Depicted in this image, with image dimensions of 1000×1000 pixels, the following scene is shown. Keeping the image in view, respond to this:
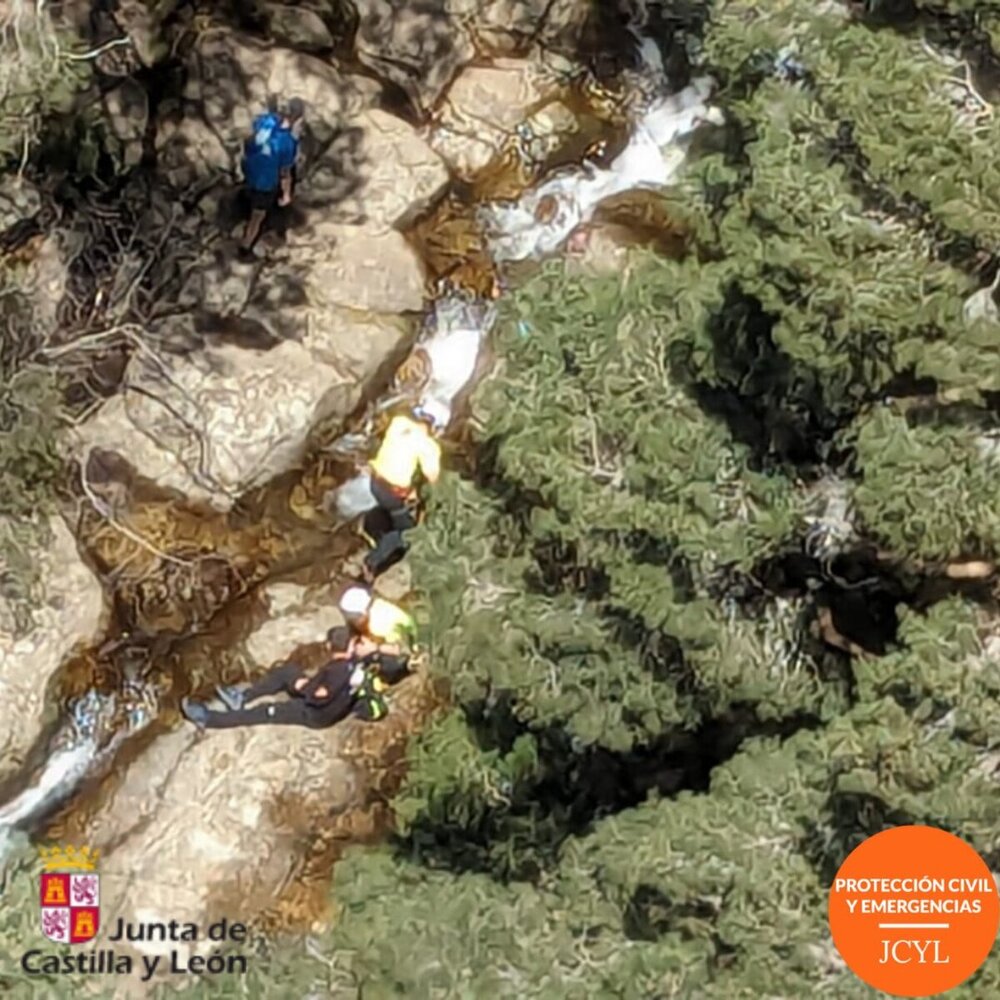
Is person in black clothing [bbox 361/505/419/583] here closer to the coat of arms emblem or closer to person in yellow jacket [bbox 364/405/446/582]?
person in yellow jacket [bbox 364/405/446/582]

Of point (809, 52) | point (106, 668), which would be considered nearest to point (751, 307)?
point (809, 52)

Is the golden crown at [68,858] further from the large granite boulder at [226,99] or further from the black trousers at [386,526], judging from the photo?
the large granite boulder at [226,99]

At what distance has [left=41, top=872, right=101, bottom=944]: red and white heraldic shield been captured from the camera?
28.1 ft

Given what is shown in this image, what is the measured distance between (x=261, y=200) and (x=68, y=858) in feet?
14.3

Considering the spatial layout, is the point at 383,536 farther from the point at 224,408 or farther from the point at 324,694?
the point at 224,408

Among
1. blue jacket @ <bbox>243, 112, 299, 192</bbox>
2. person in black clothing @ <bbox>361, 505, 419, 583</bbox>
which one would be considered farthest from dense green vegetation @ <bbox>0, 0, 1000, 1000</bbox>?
blue jacket @ <bbox>243, 112, 299, 192</bbox>

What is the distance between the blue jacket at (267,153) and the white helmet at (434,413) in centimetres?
170

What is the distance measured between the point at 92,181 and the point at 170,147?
1.84 ft

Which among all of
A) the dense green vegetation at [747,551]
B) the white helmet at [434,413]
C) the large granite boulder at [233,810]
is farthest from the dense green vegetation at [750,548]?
the white helmet at [434,413]

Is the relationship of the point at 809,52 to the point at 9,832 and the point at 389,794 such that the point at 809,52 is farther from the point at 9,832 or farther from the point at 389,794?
the point at 9,832

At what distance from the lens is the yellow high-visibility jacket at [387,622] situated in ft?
30.4

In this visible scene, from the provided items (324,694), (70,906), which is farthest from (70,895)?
(324,694)

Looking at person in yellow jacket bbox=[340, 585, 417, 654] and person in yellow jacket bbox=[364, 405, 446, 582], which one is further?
person in yellow jacket bbox=[364, 405, 446, 582]

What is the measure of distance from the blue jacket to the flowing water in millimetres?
971
